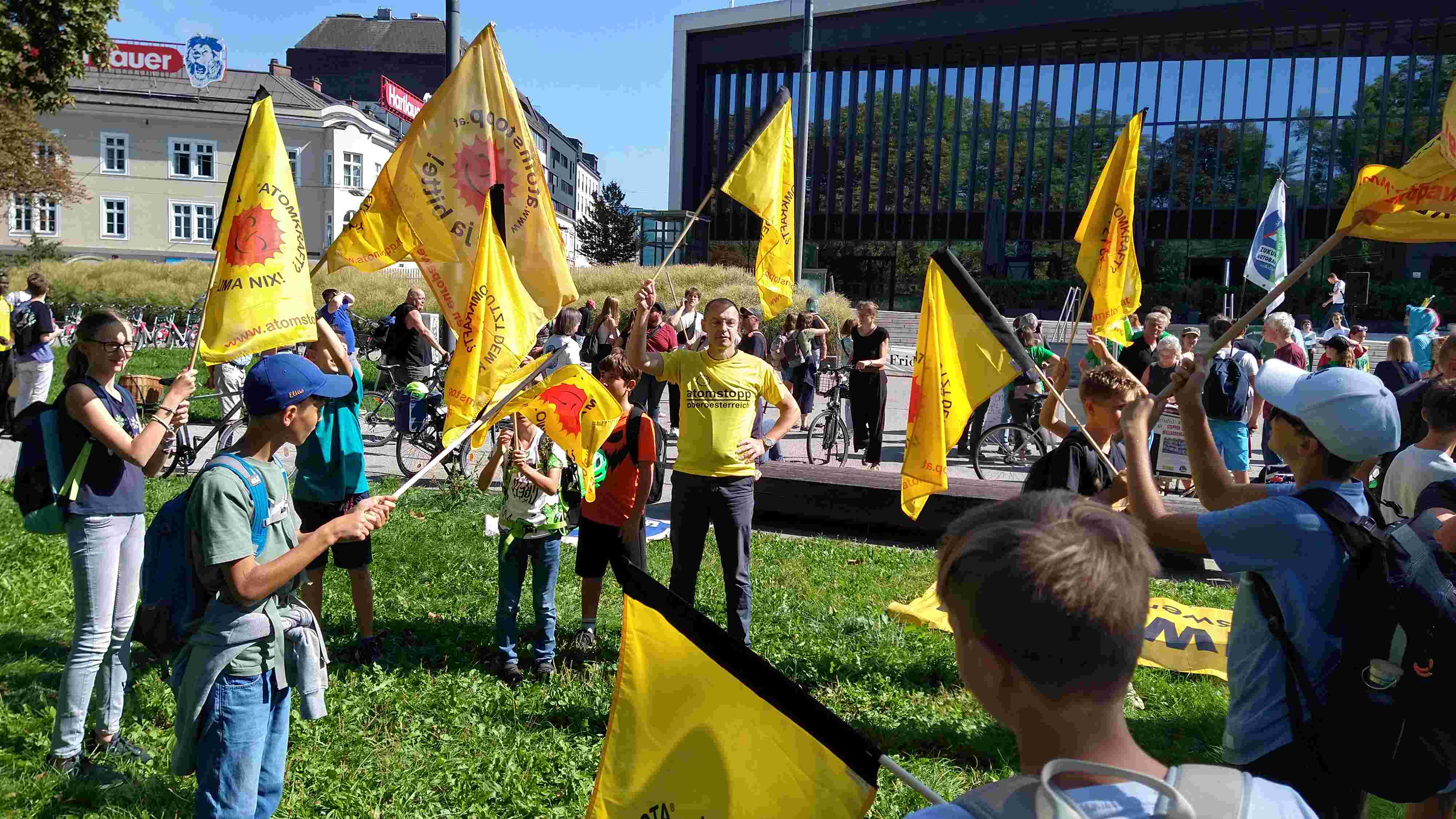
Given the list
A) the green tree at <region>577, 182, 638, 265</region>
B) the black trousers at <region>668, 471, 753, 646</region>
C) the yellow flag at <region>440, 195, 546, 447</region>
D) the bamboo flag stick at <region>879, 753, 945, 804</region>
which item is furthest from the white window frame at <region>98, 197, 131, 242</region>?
the bamboo flag stick at <region>879, 753, 945, 804</region>

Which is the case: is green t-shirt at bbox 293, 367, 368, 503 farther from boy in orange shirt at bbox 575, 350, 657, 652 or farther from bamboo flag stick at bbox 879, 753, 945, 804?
bamboo flag stick at bbox 879, 753, 945, 804

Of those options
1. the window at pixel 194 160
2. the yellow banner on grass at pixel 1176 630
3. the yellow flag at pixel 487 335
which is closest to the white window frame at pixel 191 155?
the window at pixel 194 160

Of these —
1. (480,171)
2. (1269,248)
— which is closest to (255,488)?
(480,171)

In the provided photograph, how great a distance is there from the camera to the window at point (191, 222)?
58.1 m

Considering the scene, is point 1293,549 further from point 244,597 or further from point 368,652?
point 368,652

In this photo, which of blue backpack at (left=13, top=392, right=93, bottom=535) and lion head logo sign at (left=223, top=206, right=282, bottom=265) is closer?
blue backpack at (left=13, top=392, right=93, bottom=535)

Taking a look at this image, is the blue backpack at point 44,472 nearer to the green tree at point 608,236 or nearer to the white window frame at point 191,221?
the white window frame at point 191,221

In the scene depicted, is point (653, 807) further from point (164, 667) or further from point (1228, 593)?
point (1228, 593)

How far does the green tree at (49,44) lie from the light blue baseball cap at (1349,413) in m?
25.2

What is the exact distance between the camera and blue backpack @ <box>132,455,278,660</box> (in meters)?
2.92

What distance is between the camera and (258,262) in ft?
15.1

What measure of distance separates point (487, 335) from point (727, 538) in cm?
189

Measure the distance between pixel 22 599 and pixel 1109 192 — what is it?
7.67m

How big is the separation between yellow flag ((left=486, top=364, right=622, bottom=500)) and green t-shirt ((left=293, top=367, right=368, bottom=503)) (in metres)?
1.15
